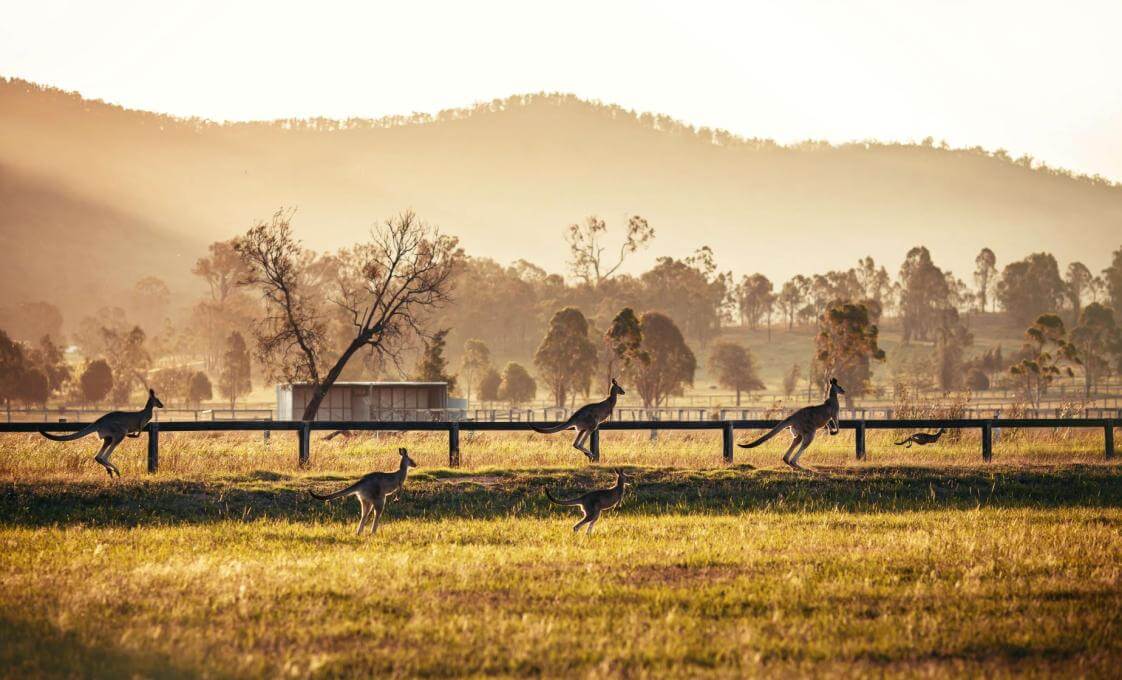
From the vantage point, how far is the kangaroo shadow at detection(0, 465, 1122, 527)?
17.8m

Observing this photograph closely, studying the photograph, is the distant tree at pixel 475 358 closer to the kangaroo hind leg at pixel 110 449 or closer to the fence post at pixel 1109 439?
the fence post at pixel 1109 439

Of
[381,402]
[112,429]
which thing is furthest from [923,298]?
[112,429]

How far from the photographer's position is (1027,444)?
30.7 meters

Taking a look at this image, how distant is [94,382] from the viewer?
366 feet

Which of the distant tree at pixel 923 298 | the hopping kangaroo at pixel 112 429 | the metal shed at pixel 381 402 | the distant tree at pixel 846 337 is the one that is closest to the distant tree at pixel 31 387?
the metal shed at pixel 381 402

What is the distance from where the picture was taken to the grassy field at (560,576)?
28.8ft

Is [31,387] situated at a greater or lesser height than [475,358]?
lesser

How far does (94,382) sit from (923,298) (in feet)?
442

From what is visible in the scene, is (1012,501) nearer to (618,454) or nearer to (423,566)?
(618,454)

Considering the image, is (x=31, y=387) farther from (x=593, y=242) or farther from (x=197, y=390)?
(x=593, y=242)

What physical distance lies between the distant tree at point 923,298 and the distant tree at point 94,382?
419 feet

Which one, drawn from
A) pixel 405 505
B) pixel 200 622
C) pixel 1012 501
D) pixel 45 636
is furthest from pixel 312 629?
pixel 1012 501

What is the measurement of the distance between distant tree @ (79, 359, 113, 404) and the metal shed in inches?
2313

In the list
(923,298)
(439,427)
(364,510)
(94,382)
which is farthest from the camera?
(923,298)
